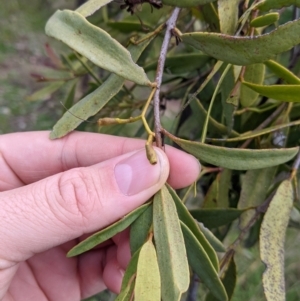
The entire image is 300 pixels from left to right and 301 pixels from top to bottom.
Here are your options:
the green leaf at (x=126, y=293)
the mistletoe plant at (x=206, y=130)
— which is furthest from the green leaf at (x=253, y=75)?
the green leaf at (x=126, y=293)

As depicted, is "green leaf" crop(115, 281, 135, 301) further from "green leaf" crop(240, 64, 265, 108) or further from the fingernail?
"green leaf" crop(240, 64, 265, 108)

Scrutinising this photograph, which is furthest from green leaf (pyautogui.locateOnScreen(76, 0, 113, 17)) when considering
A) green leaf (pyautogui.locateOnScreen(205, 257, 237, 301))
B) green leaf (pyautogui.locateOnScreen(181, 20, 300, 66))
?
green leaf (pyautogui.locateOnScreen(205, 257, 237, 301))

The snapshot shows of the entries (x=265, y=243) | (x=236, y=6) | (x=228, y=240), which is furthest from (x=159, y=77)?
(x=228, y=240)

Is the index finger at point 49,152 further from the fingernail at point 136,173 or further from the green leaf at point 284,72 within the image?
the green leaf at point 284,72

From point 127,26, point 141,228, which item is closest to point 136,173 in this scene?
point 141,228

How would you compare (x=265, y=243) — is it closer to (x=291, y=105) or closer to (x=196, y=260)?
(x=196, y=260)
